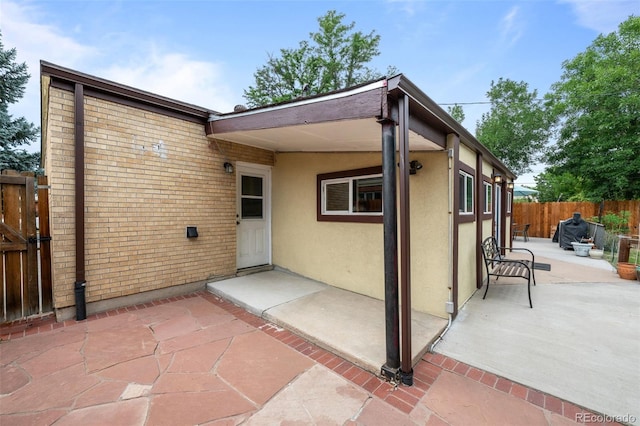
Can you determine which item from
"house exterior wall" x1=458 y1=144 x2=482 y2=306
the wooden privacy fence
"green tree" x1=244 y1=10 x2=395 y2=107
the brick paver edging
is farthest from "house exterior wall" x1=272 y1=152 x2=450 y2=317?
the wooden privacy fence

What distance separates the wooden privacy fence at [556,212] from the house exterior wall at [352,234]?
12.7 m

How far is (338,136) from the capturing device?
11.5ft

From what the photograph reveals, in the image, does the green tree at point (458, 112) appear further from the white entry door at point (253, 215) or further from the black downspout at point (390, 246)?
the black downspout at point (390, 246)

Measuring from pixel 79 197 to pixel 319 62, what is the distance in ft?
51.9

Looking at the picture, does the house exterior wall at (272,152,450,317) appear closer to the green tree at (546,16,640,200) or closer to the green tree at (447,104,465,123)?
the green tree at (546,16,640,200)

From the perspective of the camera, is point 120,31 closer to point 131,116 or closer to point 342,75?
point 131,116

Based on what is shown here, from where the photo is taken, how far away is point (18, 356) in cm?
277

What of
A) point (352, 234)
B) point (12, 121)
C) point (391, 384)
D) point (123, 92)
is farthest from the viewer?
point (12, 121)

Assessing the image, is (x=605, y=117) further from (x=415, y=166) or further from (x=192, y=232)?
(x=192, y=232)

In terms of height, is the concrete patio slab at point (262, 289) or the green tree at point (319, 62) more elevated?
the green tree at point (319, 62)

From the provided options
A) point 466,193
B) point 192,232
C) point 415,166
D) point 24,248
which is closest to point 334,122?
point 415,166

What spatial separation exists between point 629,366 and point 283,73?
17.9 metres

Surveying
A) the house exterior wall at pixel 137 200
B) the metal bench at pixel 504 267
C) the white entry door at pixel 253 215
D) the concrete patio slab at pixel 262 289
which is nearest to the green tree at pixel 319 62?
the white entry door at pixel 253 215

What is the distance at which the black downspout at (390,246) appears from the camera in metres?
2.40
